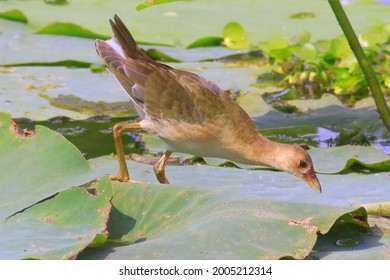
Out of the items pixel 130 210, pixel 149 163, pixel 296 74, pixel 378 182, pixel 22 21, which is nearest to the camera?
pixel 130 210

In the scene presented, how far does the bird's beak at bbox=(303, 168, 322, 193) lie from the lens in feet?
11.4

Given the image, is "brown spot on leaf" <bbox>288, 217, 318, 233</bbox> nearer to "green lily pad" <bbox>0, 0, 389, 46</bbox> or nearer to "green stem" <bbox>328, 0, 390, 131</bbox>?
"green stem" <bbox>328, 0, 390, 131</bbox>

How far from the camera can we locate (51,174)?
2.96m

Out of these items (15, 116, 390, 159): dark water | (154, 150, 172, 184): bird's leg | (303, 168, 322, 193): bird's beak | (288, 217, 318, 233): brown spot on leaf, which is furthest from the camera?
(15, 116, 390, 159): dark water

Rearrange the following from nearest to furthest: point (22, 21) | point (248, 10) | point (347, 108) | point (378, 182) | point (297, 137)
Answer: point (378, 182) < point (297, 137) < point (347, 108) < point (22, 21) < point (248, 10)

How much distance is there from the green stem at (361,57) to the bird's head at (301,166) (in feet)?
1.38

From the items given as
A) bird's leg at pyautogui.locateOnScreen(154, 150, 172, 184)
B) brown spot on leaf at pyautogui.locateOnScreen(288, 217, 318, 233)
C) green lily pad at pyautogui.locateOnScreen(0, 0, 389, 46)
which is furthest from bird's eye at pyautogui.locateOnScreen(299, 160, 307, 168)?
green lily pad at pyautogui.locateOnScreen(0, 0, 389, 46)

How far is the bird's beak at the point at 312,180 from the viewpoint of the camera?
346 cm

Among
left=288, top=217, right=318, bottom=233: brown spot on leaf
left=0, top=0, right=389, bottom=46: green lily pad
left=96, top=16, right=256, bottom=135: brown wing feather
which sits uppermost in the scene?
left=96, top=16, right=256, bottom=135: brown wing feather

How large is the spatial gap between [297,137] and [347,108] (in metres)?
0.55

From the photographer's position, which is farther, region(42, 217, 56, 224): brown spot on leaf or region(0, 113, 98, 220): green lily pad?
region(0, 113, 98, 220): green lily pad

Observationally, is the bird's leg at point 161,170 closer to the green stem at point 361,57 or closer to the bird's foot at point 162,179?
the bird's foot at point 162,179

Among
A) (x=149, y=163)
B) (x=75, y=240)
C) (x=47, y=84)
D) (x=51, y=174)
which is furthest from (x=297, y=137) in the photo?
(x=75, y=240)
